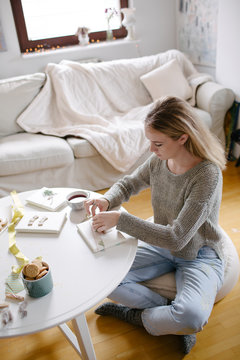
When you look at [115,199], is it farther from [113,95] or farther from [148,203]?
[113,95]

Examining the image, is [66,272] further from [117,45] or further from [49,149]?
[117,45]

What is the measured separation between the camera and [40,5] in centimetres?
316

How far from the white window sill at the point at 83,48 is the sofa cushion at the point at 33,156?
1158mm

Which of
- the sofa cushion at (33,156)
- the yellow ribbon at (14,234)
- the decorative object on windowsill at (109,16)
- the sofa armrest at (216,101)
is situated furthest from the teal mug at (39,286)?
the decorative object on windowsill at (109,16)

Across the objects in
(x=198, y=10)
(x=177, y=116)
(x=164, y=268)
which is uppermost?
(x=198, y=10)

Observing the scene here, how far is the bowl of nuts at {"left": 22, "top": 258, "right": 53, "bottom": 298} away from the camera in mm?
873

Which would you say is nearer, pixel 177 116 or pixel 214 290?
pixel 177 116

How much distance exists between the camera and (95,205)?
4.09ft

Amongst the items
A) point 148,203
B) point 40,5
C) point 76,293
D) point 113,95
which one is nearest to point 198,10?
point 113,95

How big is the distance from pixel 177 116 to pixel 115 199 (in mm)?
442

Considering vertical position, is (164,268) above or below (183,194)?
below

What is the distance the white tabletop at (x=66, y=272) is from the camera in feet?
2.77

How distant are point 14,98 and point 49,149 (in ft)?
2.11

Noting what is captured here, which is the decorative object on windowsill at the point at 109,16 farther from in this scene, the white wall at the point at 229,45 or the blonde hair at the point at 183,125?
the blonde hair at the point at 183,125
